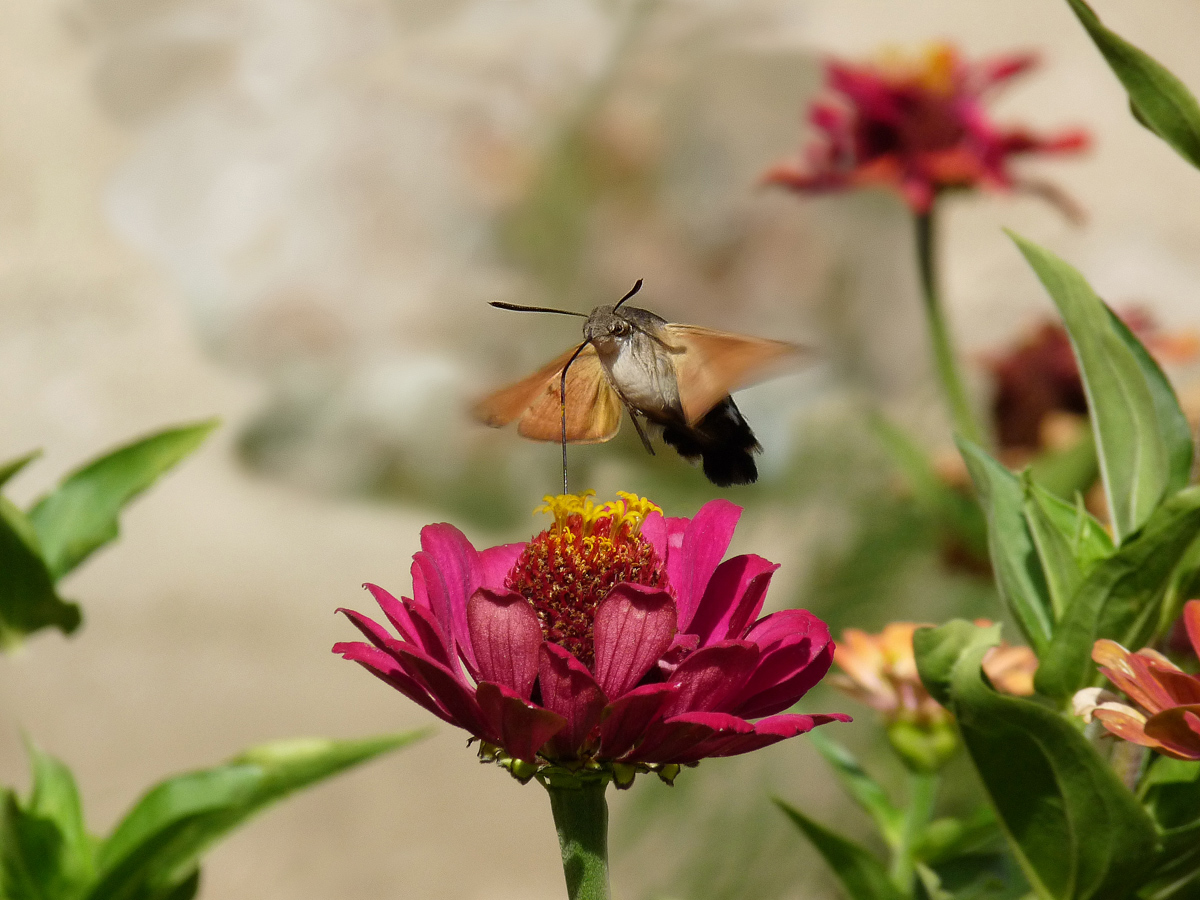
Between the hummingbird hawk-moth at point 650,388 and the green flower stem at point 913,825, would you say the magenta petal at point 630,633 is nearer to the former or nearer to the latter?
the hummingbird hawk-moth at point 650,388

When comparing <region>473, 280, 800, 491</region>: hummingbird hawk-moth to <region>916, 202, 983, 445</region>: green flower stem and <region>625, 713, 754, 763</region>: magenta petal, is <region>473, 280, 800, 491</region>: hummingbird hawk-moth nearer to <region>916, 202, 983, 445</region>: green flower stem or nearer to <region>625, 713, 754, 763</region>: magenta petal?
<region>625, 713, 754, 763</region>: magenta petal

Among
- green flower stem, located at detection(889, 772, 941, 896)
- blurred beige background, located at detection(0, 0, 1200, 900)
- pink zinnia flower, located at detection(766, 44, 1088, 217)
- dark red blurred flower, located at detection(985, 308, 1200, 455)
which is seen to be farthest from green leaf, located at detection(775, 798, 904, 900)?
blurred beige background, located at detection(0, 0, 1200, 900)

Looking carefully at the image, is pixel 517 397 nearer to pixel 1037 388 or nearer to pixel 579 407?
pixel 579 407

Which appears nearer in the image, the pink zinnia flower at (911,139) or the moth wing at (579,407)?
the moth wing at (579,407)

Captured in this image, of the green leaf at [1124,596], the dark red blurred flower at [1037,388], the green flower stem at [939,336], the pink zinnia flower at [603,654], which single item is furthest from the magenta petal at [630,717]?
the dark red blurred flower at [1037,388]

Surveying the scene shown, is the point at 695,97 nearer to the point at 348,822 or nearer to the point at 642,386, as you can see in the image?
the point at 348,822

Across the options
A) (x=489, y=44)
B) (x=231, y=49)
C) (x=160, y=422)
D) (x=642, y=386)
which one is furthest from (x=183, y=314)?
(x=642, y=386)
